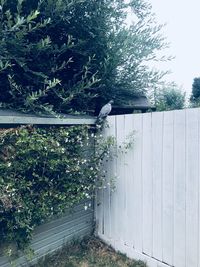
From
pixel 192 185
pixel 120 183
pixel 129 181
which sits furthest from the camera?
pixel 120 183

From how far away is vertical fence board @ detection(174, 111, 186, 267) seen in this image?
3.21m

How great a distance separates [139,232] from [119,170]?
2.91 feet

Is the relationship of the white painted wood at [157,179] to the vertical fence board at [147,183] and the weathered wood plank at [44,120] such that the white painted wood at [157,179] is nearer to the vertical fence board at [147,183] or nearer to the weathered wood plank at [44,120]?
the vertical fence board at [147,183]

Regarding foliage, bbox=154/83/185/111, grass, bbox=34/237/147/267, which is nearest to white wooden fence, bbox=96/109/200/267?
grass, bbox=34/237/147/267

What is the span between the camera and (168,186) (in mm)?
3410

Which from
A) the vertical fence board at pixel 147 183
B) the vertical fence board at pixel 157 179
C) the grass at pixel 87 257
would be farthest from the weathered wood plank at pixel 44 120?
the grass at pixel 87 257

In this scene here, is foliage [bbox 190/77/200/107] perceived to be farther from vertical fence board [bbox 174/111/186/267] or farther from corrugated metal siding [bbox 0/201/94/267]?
vertical fence board [bbox 174/111/186/267]

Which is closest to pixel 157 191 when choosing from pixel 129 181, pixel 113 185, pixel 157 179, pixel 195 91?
pixel 157 179

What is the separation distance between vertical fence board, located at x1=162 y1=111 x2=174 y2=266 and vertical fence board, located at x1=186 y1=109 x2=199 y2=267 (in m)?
0.23

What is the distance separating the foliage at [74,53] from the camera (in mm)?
4148

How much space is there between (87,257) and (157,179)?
155cm

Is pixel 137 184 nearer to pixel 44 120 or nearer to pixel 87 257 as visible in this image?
pixel 87 257

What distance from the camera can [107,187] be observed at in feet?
14.4

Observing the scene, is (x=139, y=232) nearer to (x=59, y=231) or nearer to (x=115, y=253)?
(x=115, y=253)
